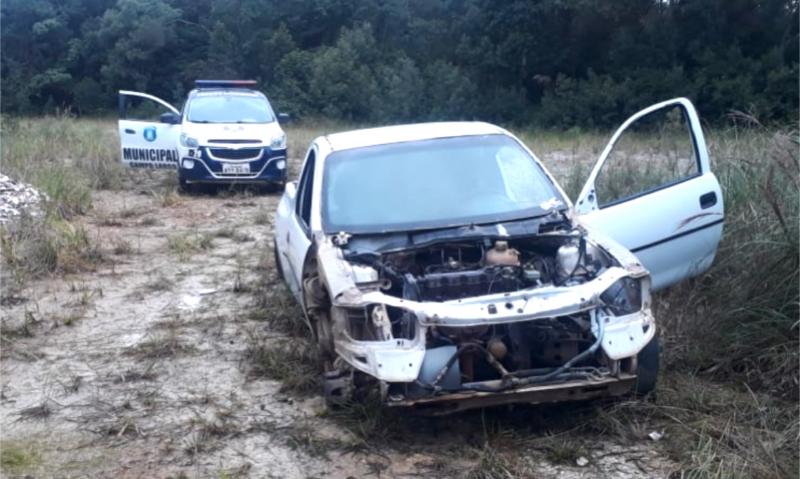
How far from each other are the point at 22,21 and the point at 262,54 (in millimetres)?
9546

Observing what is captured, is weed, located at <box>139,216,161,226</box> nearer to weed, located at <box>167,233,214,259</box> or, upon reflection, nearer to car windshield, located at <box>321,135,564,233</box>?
weed, located at <box>167,233,214,259</box>

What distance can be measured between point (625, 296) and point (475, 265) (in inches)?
36.8

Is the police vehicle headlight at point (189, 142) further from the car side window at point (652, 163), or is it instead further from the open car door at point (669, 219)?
the open car door at point (669, 219)

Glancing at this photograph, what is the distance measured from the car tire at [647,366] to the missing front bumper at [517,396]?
30cm

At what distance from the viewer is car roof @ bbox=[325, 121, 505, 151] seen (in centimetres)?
760

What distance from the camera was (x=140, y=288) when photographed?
9.69 m

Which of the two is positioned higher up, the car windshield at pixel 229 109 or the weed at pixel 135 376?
the car windshield at pixel 229 109

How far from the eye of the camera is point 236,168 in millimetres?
15703

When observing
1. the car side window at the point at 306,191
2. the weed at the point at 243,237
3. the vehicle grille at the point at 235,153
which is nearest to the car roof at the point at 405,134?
the car side window at the point at 306,191

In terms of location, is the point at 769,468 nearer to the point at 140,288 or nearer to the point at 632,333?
the point at 632,333

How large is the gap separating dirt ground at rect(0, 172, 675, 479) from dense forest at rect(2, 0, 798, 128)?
87.9 feet

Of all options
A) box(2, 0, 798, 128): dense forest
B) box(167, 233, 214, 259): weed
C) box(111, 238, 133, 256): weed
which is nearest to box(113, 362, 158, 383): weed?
box(167, 233, 214, 259): weed

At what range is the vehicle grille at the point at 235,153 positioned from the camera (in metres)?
15.6

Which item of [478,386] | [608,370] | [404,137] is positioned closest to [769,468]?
[608,370]
